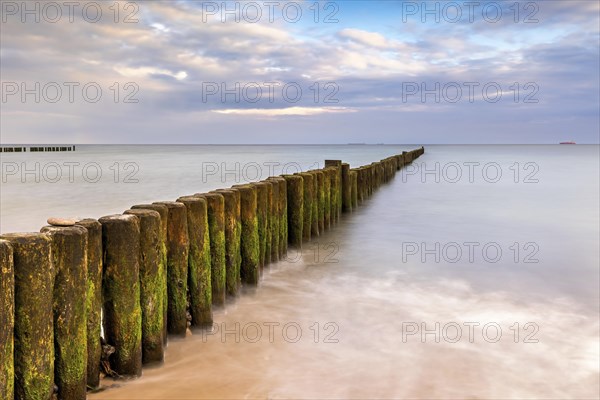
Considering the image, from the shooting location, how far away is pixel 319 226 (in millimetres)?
9648

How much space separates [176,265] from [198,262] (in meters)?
0.30

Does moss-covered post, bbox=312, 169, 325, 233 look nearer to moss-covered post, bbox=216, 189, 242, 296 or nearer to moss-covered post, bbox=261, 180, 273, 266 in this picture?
moss-covered post, bbox=261, 180, 273, 266

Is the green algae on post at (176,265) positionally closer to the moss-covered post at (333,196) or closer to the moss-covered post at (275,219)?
the moss-covered post at (275,219)

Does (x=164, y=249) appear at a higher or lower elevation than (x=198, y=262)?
higher

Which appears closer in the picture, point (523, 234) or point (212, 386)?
point (212, 386)

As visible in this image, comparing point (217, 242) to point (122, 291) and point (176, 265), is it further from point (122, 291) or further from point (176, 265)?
point (122, 291)

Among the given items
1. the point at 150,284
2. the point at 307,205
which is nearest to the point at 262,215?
the point at 307,205

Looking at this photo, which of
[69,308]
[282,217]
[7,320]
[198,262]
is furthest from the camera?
[282,217]

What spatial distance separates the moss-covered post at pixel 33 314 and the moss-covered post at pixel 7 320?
0.19 feet

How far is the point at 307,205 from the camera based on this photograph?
28.5ft

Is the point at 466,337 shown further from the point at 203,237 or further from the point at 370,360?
the point at 203,237

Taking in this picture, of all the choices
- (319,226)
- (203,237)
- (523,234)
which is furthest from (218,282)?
(523,234)

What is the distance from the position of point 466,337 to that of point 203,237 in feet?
8.15

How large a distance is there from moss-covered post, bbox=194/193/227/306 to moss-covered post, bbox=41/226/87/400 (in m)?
1.81
